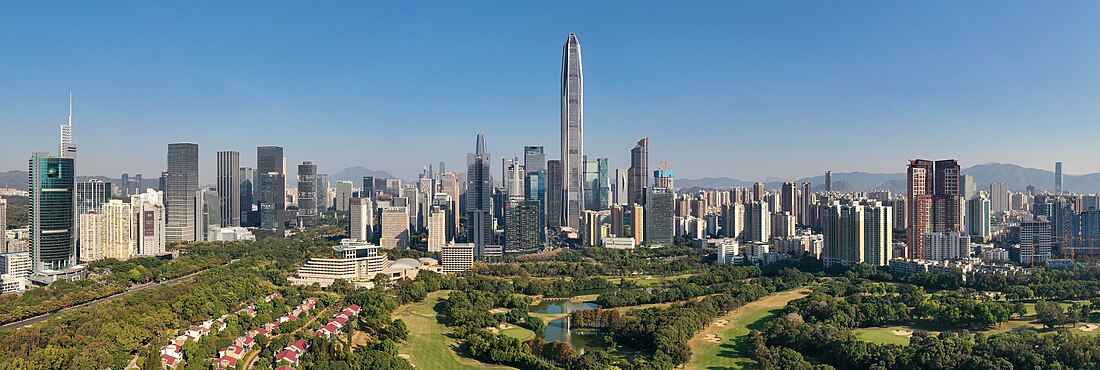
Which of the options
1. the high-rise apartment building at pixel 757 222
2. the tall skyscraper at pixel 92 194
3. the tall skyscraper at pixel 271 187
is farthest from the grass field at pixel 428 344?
the tall skyscraper at pixel 271 187

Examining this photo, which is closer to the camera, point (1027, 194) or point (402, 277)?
point (402, 277)

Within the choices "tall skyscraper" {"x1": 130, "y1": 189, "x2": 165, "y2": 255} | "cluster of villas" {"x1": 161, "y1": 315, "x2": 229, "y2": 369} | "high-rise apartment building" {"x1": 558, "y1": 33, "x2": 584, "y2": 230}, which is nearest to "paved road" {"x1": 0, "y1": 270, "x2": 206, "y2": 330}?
"cluster of villas" {"x1": 161, "y1": 315, "x2": 229, "y2": 369}

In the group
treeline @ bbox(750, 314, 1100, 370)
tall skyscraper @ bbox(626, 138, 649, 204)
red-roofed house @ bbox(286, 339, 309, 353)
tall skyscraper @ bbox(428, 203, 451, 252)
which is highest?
tall skyscraper @ bbox(626, 138, 649, 204)

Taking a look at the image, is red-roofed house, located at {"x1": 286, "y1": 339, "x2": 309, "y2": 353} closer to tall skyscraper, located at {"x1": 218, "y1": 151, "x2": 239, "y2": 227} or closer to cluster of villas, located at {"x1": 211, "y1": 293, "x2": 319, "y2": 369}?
cluster of villas, located at {"x1": 211, "y1": 293, "x2": 319, "y2": 369}

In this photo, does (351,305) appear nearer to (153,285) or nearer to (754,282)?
(153,285)

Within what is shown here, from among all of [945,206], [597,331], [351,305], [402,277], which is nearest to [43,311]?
[351,305]

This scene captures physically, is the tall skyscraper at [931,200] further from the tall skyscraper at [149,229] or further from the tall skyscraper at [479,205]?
the tall skyscraper at [149,229]
